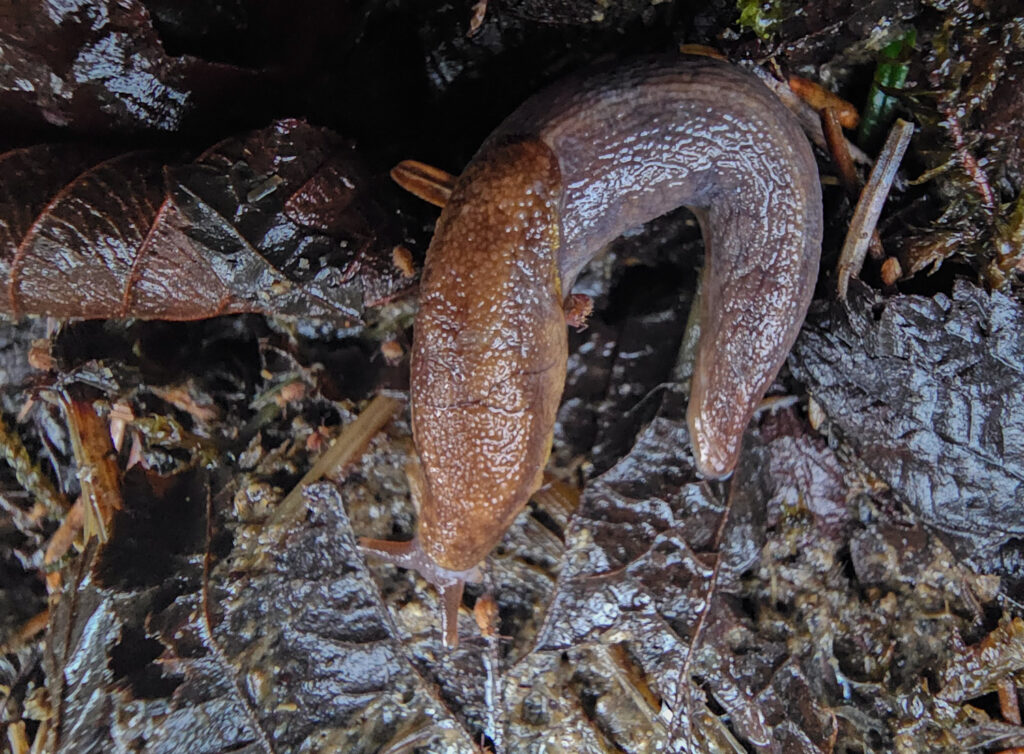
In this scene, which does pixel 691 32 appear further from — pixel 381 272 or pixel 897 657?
pixel 897 657

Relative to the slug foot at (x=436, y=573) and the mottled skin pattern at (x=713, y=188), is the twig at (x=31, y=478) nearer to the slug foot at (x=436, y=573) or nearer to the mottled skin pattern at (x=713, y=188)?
the slug foot at (x=436, y=573)

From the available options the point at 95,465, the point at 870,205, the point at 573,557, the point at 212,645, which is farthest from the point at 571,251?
the point at 212,645

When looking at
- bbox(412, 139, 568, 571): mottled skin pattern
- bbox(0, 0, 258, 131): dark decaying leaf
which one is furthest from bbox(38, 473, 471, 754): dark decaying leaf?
bbox(0, 0, 258, 131): dark decaying leaf

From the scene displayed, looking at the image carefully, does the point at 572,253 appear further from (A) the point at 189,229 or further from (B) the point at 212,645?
(B) the point at 212,645

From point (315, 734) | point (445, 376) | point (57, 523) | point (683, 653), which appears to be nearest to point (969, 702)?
point (683, 653)

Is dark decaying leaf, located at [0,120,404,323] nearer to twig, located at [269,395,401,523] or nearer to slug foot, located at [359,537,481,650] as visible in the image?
→ twig, located at [269,395,401,523]

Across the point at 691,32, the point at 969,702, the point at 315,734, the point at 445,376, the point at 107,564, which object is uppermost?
the point at 691,32
